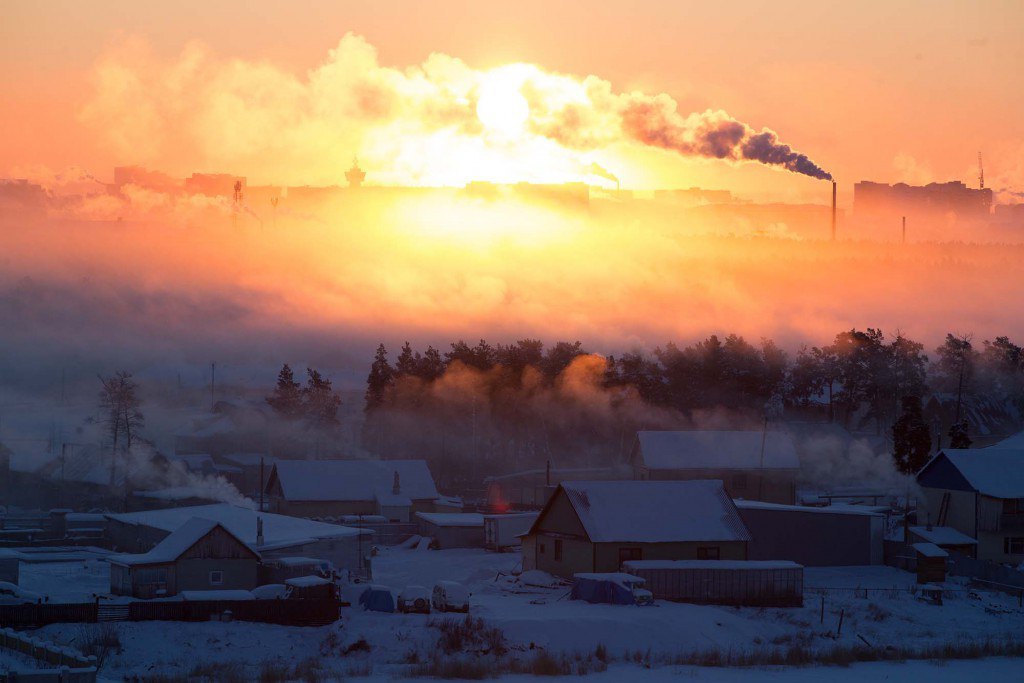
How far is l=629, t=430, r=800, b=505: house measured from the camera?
77.4m

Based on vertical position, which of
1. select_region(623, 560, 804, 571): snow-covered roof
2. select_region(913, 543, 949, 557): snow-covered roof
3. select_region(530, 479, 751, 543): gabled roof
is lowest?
select_region(623, 560, 804, 571): snow-covered roof

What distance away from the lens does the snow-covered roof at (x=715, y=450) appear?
77938mm

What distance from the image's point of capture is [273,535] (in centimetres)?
5288

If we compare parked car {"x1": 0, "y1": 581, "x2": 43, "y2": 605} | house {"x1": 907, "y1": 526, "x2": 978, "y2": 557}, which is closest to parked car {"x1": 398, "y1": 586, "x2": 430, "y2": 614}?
parked car {"x1": 0, "y1": 581, "x2": 43, "y2": 605}

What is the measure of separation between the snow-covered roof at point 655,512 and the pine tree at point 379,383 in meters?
52.6

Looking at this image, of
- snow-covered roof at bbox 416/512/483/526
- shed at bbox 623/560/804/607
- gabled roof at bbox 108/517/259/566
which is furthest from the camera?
snow-covered roof at bbox 416/512/483/526

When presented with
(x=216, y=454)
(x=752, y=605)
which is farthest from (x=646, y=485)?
(x=216, y=454)

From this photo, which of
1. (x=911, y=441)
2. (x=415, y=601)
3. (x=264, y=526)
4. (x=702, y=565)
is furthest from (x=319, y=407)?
(x=415, y=601)

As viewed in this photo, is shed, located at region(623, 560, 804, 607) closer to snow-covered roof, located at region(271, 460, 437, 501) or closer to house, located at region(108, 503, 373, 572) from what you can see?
house, located at region(108, 503, 373, 572)

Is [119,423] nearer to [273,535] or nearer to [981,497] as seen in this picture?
[273,535]

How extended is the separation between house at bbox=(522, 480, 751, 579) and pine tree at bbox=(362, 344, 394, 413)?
51804 millimetres

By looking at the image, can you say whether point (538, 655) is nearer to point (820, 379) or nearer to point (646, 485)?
point (646, 485)

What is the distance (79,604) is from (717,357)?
68176 millimetres

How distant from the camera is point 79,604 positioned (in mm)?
39562
